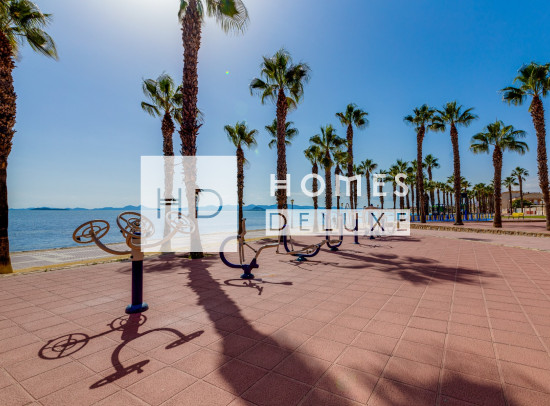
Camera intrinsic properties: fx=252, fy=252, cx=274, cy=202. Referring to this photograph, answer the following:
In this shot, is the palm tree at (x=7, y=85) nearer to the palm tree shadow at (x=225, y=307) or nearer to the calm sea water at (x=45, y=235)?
the palm tree shadow at (x=225, y=307)

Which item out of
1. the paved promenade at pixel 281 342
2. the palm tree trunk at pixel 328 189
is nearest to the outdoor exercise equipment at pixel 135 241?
the paved promenade at pixel 281 342

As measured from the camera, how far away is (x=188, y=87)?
9844mm

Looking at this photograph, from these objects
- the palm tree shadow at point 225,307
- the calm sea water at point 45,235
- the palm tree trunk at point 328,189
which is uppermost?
the palm tree trunk at point 328,189

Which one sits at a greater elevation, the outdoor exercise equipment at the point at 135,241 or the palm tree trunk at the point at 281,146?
the palm tree trunk at the point at 281,146

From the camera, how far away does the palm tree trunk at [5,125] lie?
316 inches

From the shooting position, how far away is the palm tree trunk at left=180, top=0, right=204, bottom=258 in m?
9.73

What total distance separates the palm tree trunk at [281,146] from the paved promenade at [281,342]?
8.67 metres

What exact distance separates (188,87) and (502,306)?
11106 mm

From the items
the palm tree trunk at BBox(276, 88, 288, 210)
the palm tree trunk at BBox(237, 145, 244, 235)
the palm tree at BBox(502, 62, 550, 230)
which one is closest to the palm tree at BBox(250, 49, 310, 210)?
the palm tree trunk at BBox(276, 88, 288, 210)

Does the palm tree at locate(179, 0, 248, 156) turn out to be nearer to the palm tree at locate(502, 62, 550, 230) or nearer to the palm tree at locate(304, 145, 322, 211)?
the palm tree at locate(304, 145, 322, 211)

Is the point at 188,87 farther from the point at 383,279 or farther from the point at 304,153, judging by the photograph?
the point at 304,153

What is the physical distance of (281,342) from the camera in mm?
3189

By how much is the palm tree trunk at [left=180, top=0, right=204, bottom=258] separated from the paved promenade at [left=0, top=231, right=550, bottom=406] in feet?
14.3

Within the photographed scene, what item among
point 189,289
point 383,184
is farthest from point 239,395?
point 383,184
